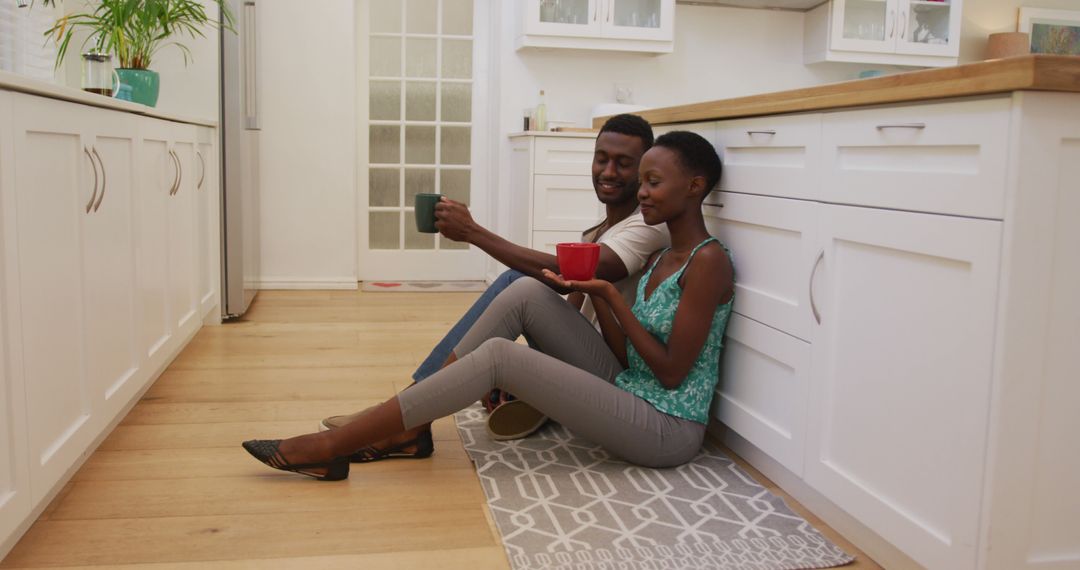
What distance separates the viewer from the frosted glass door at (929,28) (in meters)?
5.40

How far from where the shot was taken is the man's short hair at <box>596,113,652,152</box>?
249 cm

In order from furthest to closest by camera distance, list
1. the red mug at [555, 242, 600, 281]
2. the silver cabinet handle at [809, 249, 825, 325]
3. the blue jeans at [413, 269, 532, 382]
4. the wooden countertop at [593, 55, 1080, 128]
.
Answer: the blue jeans at [413, 269, 532, 382], the red mug at [555, 242, 600, 281], the silver cabinet handle at [809, 249, 825, 325], the wooden countertop at [593, 55, 1080, 128]

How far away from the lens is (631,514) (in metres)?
2.04

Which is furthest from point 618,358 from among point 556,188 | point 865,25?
point 865,25

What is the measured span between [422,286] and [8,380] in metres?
3.72

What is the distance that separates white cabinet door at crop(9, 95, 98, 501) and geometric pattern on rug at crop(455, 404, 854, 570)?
2.90 ft

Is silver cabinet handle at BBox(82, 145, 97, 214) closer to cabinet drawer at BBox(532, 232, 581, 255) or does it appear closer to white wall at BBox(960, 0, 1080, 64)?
cabinet drawer at BBox(532, 232, 581, 255)

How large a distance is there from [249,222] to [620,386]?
9.05 ft

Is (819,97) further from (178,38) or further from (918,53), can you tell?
(918,53)

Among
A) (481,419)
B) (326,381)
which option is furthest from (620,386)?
(326,381)

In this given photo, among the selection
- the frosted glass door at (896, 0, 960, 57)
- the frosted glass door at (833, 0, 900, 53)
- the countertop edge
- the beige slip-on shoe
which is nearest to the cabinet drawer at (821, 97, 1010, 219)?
the beige slip-on shoe

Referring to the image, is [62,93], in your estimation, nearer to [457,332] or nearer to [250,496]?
[250,496]

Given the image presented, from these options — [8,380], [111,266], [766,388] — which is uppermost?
[111,266]

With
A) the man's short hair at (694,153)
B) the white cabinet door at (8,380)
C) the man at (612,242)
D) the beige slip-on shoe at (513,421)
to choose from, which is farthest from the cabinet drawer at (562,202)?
the white cabinet door at (8,380)
